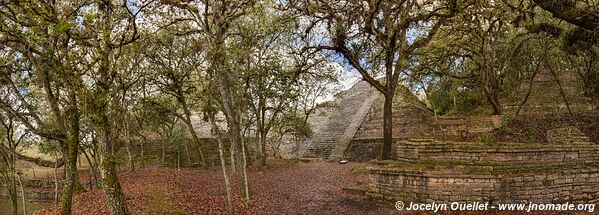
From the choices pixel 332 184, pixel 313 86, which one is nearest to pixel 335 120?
pixel 313 86

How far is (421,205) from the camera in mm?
8680

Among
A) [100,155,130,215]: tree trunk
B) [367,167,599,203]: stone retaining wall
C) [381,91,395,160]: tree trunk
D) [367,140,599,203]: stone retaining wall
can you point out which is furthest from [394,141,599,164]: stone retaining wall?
[100,155,130,215]: tree trunk

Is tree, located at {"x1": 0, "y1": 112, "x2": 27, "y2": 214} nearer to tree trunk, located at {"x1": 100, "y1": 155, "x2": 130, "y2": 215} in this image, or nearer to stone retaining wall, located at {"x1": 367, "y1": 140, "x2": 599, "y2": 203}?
tree trunk, located at {"x1": 100, "y1": 155, "x2": 130, "y2": 215}

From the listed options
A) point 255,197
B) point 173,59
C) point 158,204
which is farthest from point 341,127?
point 158,204

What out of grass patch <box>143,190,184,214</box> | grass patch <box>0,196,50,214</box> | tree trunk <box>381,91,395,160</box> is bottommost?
grass patch <box>0,196,50,214</box>

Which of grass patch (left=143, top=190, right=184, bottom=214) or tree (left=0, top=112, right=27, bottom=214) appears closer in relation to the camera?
grass patch (left=143, top=190, right=184, bottom=214)

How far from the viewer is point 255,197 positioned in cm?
1198

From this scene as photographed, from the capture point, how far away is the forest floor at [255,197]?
388 inches

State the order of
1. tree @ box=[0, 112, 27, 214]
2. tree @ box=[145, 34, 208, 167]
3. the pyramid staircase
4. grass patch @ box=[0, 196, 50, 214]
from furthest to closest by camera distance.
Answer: the pyramid staircase → grass patch @ box=[0, 196, 50, 214] → tree @ box=[145, 34, 208, 167] → tree @ box=[0, 112, 27, 214]

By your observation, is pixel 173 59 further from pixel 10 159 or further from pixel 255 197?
pixel 255 197

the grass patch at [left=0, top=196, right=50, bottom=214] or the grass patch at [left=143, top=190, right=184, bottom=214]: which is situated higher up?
the grass patch at [left=143, top=190, right=184, bottom=214]

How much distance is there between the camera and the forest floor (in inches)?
388

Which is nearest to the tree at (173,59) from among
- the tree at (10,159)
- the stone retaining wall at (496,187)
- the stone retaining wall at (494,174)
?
the tree at (10,159)

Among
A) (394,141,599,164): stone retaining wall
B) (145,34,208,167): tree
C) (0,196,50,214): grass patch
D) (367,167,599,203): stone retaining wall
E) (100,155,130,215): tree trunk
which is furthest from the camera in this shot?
(0,196,50,214): grass patch
